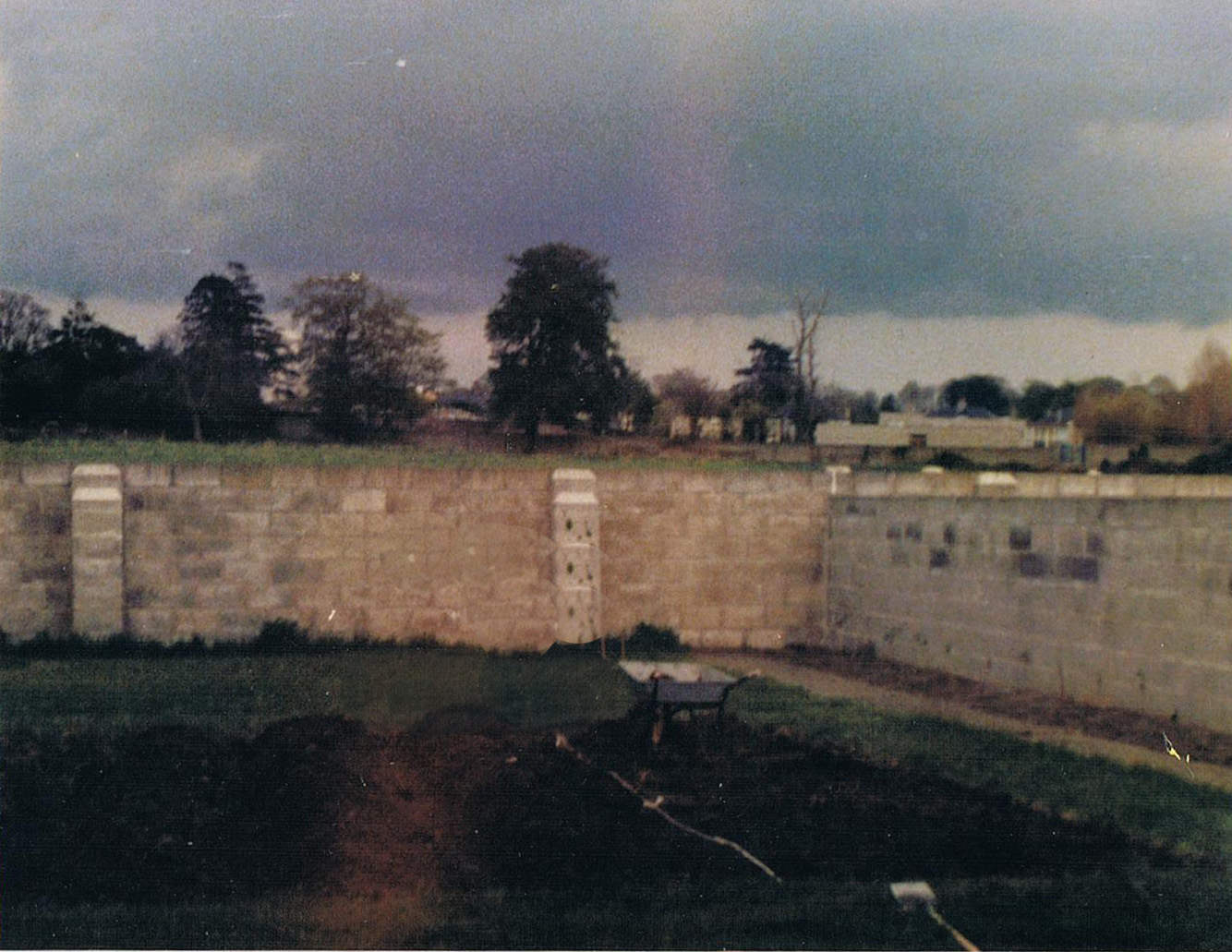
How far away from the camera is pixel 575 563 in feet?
38.1

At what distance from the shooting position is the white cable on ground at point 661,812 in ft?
17.2

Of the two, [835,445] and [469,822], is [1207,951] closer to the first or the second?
[469,822]

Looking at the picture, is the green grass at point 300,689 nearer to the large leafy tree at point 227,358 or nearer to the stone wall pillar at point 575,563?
the stone wall pillar at point 575,563

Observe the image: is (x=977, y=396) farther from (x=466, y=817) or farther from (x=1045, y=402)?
(x=466, y=817)

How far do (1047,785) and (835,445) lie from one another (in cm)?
846

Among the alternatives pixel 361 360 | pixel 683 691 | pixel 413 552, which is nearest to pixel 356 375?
pixel 361 360

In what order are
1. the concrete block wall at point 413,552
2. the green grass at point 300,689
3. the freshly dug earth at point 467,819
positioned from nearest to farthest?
the freshly dug earth at point 467,819 → the green grass at point 300,689 → the concrete block wall at point 413,552

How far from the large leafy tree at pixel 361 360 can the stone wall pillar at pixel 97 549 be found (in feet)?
10.7

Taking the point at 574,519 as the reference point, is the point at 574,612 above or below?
below

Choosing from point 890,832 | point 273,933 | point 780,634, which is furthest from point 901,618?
point 273,933

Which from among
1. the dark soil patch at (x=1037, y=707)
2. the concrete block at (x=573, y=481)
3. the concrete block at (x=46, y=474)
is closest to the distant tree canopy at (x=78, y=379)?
the concrete block at (x=46, y=474)

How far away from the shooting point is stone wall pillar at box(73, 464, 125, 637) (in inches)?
421

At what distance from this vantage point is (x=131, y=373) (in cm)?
1384

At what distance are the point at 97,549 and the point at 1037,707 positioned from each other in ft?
28.6
